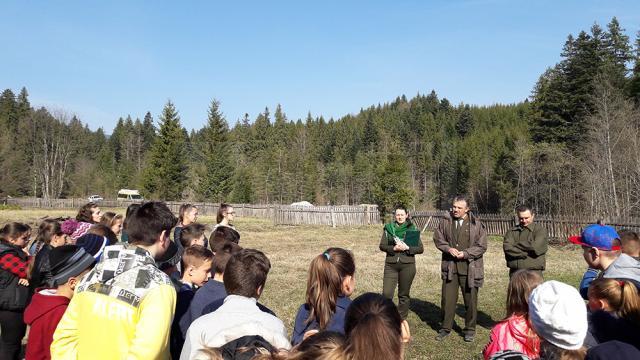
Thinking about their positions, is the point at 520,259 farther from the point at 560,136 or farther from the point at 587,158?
the point at 560,136

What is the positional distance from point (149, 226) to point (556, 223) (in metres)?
23.2

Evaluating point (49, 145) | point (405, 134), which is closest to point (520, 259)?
point (49, 145)

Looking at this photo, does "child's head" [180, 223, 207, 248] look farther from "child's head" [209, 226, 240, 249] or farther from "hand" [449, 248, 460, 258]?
"hand" [449, 248, 460, 258]

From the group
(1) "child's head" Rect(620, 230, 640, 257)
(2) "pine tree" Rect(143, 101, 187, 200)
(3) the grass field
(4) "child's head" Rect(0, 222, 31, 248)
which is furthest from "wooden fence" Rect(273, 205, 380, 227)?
(1) "child's head" Rect(620, 230, 640, 257)

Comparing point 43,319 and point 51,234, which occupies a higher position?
point 51,234

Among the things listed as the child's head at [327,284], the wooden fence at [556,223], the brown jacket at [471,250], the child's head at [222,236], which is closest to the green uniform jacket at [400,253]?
the brown jacket at [471,250]

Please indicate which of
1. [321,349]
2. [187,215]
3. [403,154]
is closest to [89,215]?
[187,215]

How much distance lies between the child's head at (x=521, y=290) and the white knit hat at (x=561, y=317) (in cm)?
106

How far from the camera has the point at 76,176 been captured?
71250mm

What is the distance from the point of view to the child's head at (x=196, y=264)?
4.09 metres

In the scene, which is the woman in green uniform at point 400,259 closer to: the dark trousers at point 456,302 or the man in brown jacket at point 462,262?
the man in brown jacket at point 462,262

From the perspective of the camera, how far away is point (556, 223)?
22.4 metres

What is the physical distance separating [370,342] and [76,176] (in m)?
79.2

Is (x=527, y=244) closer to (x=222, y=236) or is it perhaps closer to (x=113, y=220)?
(x=222, y=236)
